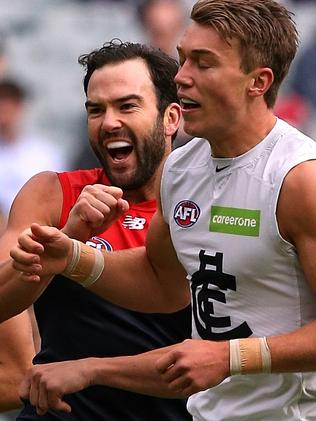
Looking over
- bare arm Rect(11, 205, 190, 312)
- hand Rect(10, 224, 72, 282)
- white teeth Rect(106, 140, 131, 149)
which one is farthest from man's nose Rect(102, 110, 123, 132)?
hand Rect(10, 224, 72, 282)

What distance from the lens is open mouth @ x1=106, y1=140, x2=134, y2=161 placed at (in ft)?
15.5

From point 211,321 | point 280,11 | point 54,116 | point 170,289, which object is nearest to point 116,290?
point 170,289

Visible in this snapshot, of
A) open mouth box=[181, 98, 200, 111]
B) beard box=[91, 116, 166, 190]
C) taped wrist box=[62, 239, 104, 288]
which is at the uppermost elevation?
open mouth box=[181, 98, 200, 111]

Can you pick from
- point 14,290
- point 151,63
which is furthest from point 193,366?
point 151,63

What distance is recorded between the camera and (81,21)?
8.55 m

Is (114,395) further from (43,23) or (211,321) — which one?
(43,23)

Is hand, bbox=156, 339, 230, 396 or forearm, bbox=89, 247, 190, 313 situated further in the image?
forearm, bbox=89, 247, 190, 313

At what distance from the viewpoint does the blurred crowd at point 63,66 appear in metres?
8.20

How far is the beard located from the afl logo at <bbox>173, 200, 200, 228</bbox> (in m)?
0.96

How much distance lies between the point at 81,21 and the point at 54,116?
719 millimetres

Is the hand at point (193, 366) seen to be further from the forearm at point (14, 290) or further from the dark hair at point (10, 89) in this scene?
the dark hair at point (10, 89)

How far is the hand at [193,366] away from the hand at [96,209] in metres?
0.62

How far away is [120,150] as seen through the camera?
4793 mm

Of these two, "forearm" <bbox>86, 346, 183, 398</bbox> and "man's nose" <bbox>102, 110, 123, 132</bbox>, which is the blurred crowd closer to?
"man's nose" <bbox>102, 110, 123, 132</bbox>
